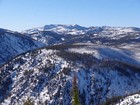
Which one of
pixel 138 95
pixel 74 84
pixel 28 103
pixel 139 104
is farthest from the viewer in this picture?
pixel 138 95

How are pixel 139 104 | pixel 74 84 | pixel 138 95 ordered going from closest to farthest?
pixel 74 84
pixel 139 104
pixel 138 95

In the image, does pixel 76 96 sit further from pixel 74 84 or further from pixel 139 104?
pixel 139 104

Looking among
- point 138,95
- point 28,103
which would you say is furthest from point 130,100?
point 28,103

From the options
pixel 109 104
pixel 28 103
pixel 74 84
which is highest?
pixel 74 84

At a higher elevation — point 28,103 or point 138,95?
point 28,103

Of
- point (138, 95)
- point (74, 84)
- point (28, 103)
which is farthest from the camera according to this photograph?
point (138, 95)

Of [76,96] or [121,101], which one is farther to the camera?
[121,101]

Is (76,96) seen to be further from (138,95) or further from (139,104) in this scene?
(138,95)

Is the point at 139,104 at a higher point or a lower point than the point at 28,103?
lower

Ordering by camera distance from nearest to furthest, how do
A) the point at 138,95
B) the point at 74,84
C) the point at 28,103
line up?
1. the point at 74,84
2. the point at 28,103
3. the point at 138,95
